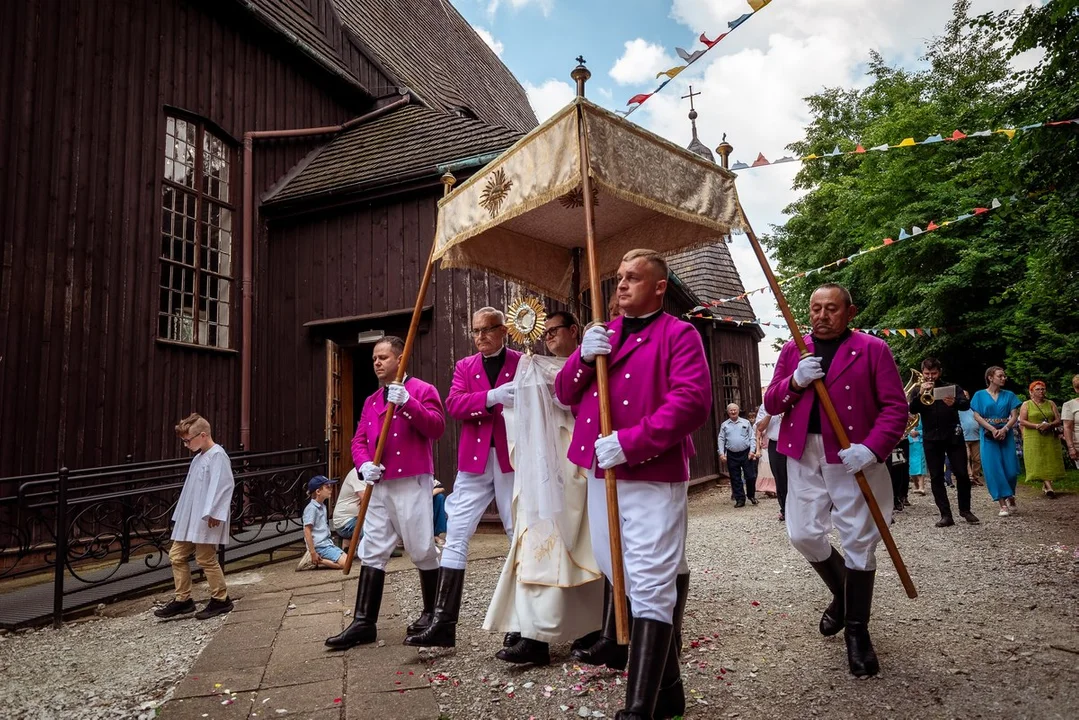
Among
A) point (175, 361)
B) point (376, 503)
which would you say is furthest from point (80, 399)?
point (376, 503)

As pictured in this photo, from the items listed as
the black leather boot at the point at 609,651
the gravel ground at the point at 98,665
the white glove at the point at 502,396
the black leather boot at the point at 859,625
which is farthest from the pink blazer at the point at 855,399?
the gravel ground at the point at 98,665

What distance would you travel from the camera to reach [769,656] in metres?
3.49

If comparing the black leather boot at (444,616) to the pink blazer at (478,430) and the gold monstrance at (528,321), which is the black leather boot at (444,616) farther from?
the gold monstrance at (528,321)

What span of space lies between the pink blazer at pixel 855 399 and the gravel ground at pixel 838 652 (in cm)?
108

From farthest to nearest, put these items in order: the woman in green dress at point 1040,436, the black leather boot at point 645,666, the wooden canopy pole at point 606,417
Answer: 1. the woman in green dress at point 1040,436
2. the wooden canopy pole at point 606,417
3. the black leather boot at point 645,666

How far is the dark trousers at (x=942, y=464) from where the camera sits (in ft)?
24.0

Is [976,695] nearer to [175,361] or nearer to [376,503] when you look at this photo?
[376,503]

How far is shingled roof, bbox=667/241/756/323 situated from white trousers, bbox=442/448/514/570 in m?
14.3

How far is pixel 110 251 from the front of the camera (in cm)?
798

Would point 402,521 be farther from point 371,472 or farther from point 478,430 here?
point 478,430

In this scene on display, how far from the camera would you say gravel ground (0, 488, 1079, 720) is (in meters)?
2.91

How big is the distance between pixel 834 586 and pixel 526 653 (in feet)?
5.72

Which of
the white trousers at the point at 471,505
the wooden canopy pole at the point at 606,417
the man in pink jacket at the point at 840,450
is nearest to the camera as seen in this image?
the wooden canopy pole at the point at 606,417

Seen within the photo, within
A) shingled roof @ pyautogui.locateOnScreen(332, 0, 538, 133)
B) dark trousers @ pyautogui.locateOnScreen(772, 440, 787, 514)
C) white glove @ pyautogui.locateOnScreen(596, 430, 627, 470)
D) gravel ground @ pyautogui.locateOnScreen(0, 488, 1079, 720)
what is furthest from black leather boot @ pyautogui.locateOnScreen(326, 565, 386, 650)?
shingled roof @ pyautogui.locateOnScreen(332, 0, 538, 133)
